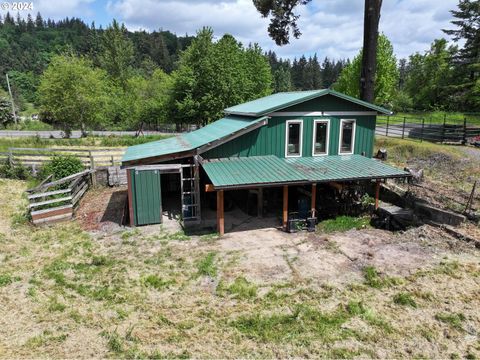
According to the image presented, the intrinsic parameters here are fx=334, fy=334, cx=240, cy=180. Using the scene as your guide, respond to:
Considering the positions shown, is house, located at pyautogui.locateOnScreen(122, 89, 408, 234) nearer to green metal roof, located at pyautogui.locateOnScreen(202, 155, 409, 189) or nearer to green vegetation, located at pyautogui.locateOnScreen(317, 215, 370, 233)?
green metal roof, located at pyautogui.locateOnScreen(202, 155, 409, 189)

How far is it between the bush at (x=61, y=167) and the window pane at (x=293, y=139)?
10883mm

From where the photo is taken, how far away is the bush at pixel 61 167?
16.7 meters

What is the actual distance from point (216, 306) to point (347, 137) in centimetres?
1054

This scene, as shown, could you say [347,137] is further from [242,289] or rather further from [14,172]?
[14,172]

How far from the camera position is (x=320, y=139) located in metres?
14.8

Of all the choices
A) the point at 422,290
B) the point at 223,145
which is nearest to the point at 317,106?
the point at 223,145

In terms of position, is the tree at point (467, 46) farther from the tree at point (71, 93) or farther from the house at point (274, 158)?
the tree at point (71, 93)

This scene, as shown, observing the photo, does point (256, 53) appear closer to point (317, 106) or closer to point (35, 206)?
point (317, 106)

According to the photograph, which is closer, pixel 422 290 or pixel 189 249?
pixel 422 290

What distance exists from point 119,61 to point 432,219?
57235 millimetres

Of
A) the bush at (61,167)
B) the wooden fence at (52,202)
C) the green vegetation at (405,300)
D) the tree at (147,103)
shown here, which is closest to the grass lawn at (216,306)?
the green vegetation at (405,300)

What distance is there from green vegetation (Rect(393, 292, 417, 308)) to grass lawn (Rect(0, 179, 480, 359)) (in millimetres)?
21

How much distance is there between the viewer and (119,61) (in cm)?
5722

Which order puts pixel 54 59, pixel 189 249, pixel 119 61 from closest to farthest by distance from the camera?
pixel 189 249 < pixel 54 59 < pixel 119 61
